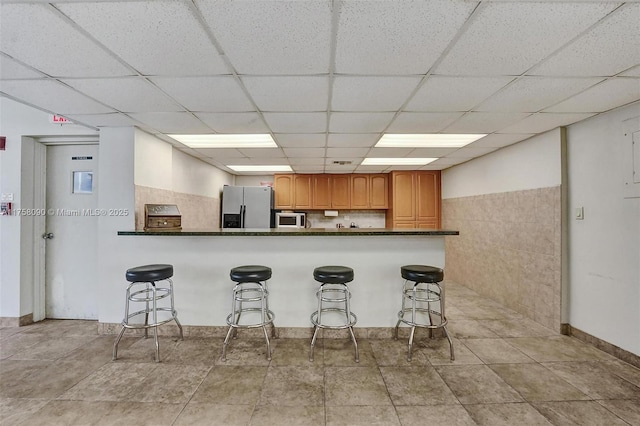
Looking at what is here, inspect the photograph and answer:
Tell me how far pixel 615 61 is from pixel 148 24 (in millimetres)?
2815

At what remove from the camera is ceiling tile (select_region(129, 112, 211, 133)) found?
8.68 feet

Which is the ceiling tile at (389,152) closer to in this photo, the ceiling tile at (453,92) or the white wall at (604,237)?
the ceiling tile at (453,92)

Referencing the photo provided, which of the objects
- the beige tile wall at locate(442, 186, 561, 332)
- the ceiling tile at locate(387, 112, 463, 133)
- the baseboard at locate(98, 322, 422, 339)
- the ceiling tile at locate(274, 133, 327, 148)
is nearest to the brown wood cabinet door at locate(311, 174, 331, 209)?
the ceiling tile at locate(274, 133, 327, 148)

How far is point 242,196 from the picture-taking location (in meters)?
5.49

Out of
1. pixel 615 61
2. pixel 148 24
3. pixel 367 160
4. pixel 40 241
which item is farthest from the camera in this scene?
pixel 367 160

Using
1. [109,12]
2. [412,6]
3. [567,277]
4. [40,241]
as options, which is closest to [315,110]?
[412,6]

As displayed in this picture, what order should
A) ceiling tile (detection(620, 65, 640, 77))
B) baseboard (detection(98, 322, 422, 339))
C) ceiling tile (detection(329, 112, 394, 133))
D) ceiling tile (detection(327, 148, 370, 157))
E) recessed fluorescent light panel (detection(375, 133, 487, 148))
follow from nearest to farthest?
1. ceiling tile (detection(620, 65, 640, 77))
2. ceiling tile (detection(329, 112, 394, 133))
3. baseboard (detection(98, 322, 422, 339))
4. recessed fluorescent light panel (detection(375, 133, 487, 148))
5. ceiling tile (detection(327, 148, 370, 157))

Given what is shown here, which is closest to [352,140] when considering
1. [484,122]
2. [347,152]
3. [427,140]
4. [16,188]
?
[347,152]

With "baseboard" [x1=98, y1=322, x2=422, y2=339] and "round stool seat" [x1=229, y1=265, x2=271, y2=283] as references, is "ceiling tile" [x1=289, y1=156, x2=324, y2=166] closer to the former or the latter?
"round stool seat" [x1=229, y1=265, x2=271, y2=283]

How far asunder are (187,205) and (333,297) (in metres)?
2.83

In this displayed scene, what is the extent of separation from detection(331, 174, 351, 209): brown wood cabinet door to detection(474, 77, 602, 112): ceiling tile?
3.68 m

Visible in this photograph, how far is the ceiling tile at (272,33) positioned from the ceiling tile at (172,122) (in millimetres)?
1192

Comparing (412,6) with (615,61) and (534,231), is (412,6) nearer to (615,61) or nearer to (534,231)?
(615,61)

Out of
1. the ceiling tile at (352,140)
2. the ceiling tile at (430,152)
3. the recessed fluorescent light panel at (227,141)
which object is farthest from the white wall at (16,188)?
the ceiling tile at (430,152)
